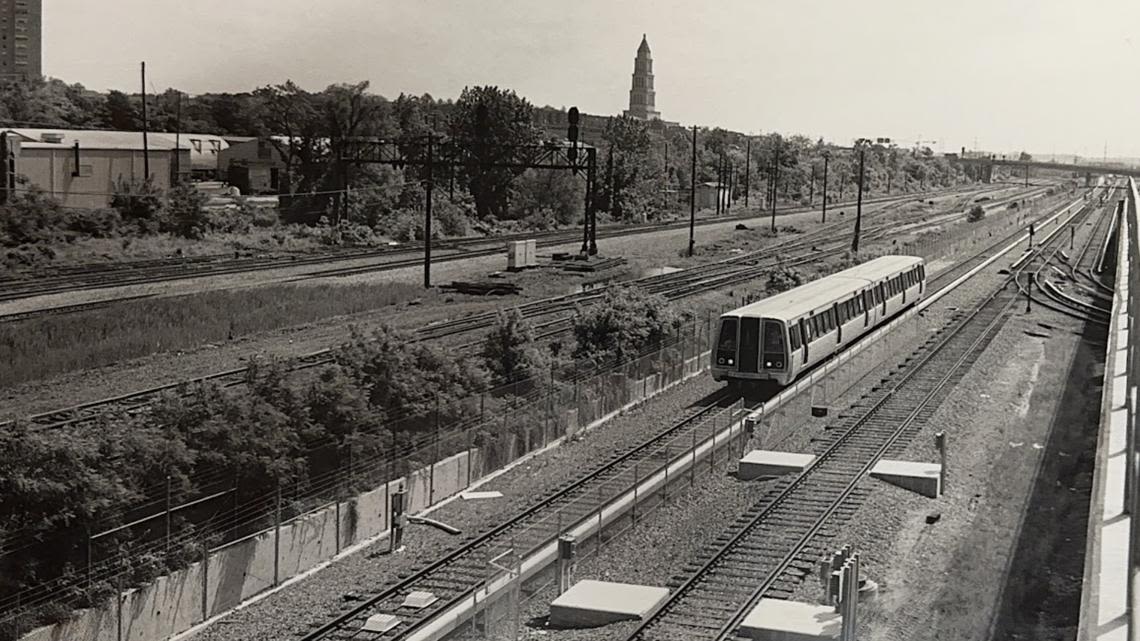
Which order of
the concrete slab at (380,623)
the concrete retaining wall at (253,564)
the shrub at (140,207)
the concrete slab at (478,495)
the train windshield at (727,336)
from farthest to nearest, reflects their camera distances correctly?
the shrub at (140,207), the train windshield at (727,336), the concrete slab at (478,495), the concrete slab at (380,623), the concrete retaining wall at (253,564)

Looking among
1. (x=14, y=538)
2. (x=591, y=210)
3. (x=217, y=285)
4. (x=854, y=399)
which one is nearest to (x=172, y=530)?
(x=14, y=538)

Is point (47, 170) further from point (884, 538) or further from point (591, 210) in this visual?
point (884, 538)

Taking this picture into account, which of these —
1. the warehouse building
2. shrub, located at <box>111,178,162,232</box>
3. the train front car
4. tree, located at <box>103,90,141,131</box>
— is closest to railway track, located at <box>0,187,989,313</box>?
shrub, located at <box>111,178,162,232</box>

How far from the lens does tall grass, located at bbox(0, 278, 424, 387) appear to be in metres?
29.8

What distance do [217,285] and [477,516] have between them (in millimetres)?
25467

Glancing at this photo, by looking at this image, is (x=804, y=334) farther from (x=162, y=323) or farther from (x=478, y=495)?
(x=162, y=323)

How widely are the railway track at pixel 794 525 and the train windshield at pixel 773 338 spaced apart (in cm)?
226

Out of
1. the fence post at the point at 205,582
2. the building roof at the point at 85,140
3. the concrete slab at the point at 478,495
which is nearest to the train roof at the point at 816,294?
the concrete slab at the point at 478,495

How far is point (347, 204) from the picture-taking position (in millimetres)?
71875

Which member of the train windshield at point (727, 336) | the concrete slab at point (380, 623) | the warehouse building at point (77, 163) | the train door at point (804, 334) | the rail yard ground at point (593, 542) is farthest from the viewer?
the warehouse building at point (77, 163)

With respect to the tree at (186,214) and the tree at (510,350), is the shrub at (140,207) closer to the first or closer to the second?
the tree at (186,214)

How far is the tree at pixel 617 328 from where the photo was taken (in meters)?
32.7

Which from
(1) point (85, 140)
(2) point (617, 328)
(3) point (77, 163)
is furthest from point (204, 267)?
(1) point (85, 140)

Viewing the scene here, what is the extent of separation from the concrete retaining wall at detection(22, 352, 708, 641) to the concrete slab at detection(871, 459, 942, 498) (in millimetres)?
7337
